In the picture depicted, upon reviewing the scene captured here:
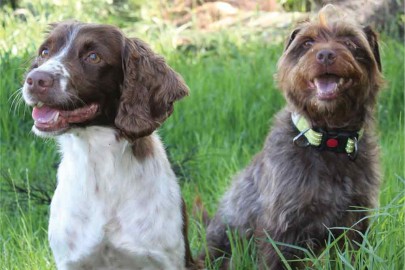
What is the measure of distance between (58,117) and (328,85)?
140cm

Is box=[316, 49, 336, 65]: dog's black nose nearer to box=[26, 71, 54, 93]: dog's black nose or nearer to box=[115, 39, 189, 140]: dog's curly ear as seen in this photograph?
box=[115, 39, 189, 140]: dog's curly ear

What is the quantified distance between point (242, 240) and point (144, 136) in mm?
1097

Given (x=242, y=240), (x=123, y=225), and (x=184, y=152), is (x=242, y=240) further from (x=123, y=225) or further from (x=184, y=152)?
(x=184, y=152)

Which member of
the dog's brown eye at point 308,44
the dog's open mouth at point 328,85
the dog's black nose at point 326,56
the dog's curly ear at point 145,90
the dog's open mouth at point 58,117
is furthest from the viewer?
the dog's brown eye at point 308,44

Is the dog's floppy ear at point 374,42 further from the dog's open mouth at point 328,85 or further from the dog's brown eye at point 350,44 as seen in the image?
the dog's open mouth at point 328,85

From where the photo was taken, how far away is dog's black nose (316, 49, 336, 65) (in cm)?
381

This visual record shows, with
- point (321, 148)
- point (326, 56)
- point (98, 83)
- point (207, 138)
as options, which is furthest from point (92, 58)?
point (207, 138)

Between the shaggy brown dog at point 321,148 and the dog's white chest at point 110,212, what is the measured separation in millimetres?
626

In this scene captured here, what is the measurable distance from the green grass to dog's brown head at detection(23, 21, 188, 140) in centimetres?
78

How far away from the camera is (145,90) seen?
3.68 m

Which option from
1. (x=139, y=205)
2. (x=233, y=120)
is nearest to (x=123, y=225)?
(x=139, y=205)

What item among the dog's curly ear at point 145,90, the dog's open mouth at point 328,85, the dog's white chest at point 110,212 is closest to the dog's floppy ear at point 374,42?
the dog's open mouth at point 328,85

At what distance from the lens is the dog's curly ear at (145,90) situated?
3.61 meters

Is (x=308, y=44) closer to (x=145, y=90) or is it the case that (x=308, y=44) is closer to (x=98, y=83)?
(x=145, y=90)
